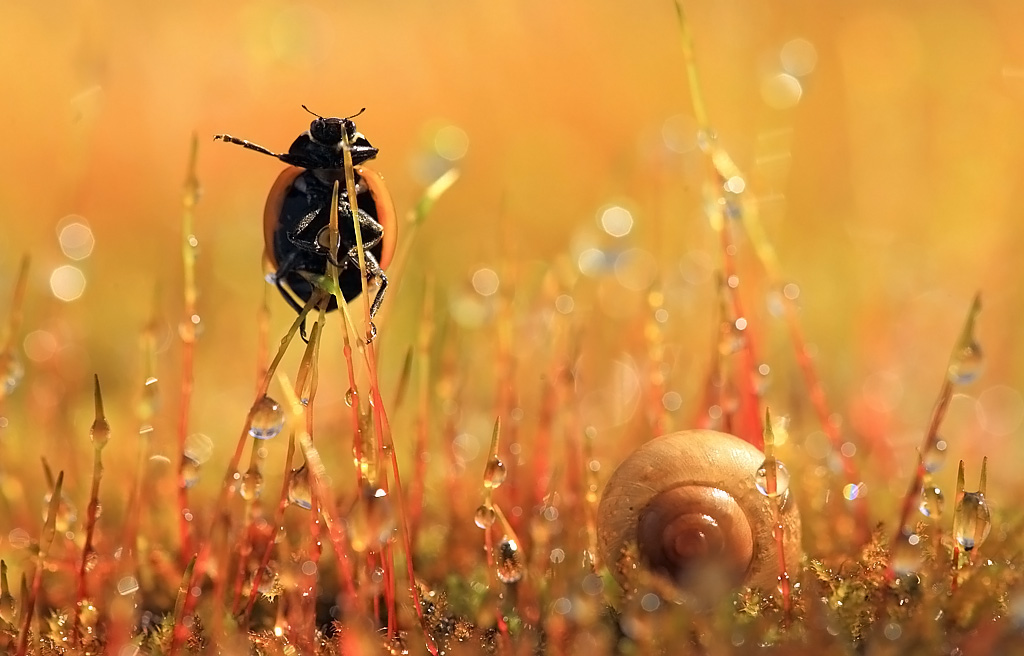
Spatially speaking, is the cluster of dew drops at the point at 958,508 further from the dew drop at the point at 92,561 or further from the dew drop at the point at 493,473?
the dew drop at the point at 92,561

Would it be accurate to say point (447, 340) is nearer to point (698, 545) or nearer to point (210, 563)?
point (210, 563)

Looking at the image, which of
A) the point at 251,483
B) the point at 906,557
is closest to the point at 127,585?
the point at 251,483

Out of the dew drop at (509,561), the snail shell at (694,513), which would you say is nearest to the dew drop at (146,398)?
the dew drop at (509,561)

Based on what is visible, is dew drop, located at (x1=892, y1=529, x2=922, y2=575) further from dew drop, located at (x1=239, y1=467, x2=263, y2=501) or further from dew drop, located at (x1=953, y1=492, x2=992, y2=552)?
dew drop, located at (x1=239, y1=467, x2=263, y2=501)

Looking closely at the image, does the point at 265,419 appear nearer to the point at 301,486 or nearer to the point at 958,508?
the point at 301,486

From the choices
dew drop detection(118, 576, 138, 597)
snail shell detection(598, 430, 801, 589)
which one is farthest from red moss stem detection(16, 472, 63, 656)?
snail shell detection(598, 430, 801, 589)

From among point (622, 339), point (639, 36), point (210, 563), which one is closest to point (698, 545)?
point (210, 563)
